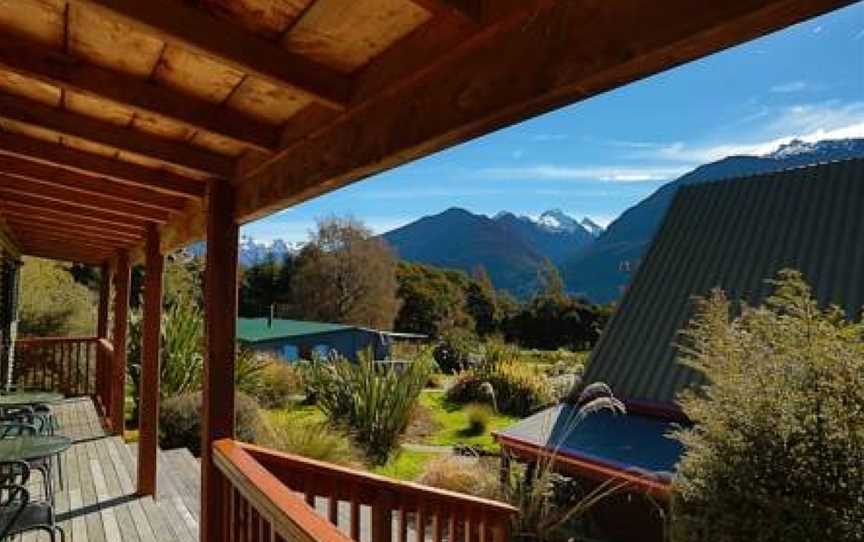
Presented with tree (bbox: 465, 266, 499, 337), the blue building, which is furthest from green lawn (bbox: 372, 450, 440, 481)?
tree (bbox: 465, 266, 499, 337)

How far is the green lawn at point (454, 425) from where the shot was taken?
10.3 metres

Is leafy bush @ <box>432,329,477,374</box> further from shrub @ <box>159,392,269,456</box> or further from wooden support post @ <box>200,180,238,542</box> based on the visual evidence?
wooden support post @ <box>200,180,238,542</box>

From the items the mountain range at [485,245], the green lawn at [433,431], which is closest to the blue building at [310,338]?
the green lawn at [433,431]

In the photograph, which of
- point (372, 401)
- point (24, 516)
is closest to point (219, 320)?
point (24, 516)

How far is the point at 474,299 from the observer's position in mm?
36406

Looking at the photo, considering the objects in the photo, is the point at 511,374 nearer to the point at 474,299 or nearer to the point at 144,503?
the point at 144,503

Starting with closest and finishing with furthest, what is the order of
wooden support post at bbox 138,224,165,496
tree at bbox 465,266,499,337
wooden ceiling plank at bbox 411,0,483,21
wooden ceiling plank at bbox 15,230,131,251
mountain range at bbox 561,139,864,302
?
1. wooden ceiling plank at bbox 411,0,483,21
2. wooden support post at bbox 138,224,165,496
3. wooden ceiling plank at bbox 15,230,131,251
4. tree at bbox 465,266,499,337
5. mountain range at bbox 561,139,864,302

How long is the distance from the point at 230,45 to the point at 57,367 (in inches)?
401

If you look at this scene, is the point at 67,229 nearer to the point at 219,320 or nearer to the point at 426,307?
the point at 219,320

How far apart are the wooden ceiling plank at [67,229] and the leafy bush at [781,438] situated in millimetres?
5182

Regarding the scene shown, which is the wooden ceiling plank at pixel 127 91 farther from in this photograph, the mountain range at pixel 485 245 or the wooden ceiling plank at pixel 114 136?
the mountain range at pixel 485 245

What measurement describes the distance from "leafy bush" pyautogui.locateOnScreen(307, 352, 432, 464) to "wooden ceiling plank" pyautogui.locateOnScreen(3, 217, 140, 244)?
311cm

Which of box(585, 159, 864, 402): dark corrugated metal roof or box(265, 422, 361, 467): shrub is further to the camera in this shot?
box(585, 159, 864, 402): dark corrugated metal roof

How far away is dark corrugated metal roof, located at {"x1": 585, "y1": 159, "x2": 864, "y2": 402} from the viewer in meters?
7.55
